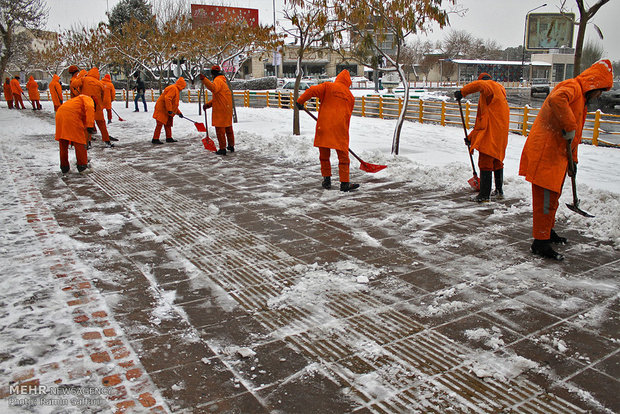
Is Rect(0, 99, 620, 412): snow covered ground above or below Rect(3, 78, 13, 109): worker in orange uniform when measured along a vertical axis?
below

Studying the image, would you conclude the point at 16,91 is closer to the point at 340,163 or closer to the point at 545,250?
the point at 340,163

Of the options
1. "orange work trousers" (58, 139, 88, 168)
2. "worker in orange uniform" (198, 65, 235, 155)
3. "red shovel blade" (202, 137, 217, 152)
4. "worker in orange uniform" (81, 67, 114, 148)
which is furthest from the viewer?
"worker in orange uniform" (81, 67, 114, 148)

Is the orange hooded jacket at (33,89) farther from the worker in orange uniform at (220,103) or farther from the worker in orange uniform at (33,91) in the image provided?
the worker in orange uniform at (220,103)

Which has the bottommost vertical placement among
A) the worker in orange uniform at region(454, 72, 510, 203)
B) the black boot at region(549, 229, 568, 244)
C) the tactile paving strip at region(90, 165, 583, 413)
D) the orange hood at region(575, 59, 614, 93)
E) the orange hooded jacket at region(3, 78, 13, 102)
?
the tactile paving strip at region(90, 165, 583, 413)

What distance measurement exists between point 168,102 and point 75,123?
334 cm

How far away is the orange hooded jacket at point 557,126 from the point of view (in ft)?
13.7


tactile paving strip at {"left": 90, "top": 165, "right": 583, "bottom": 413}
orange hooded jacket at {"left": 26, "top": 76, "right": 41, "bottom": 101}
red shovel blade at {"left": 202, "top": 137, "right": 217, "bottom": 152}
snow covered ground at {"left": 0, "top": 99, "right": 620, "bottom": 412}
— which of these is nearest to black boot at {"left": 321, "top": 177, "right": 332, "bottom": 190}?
snow covered ground at {"left": 0, "top": 99, "right": 620, "bottom": 412}

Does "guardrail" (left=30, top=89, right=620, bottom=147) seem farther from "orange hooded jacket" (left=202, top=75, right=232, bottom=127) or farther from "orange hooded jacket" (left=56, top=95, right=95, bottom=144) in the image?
"orange hooded jacket" (left=56, top=95, right=95, bottom=144)

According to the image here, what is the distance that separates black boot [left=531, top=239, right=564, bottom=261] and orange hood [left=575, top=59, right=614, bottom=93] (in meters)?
1.29

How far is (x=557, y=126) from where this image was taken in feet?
13.9

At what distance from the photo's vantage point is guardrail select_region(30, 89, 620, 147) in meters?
13.7

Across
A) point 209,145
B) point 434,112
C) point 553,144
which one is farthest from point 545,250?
point 434,112

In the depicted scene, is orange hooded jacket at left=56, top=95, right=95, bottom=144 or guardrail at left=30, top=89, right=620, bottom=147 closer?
orange hooded jacket at left=56, top=95, right=95, bottom=144

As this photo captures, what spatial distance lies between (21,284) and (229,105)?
644cm
